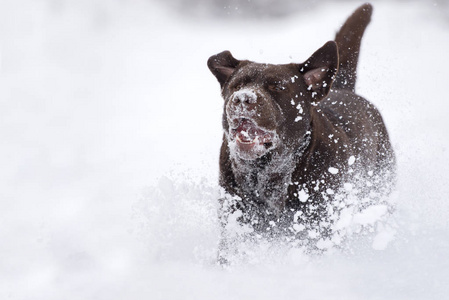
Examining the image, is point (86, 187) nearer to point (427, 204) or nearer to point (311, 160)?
point (311, 160)

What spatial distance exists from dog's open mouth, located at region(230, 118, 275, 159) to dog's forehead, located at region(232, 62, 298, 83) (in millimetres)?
288

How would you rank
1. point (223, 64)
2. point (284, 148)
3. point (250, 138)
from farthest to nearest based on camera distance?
point (223, 64), point (284, 148), point (250, 138)

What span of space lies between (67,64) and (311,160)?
6.87 meters

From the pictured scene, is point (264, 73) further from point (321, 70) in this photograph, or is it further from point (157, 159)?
point (157, 159)

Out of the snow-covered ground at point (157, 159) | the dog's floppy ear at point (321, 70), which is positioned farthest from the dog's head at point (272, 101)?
the snow-covered ground at point (157, 159)

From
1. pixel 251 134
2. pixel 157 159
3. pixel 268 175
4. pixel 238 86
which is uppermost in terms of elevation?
pixel 157 159

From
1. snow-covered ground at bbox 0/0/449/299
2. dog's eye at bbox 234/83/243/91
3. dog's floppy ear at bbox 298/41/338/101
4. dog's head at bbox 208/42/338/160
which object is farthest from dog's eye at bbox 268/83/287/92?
snow-covered ground at bbox 0/0/449/299

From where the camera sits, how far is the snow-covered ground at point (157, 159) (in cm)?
273

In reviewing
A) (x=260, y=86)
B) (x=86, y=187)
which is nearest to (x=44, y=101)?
(x=86, y=187)

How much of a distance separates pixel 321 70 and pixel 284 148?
53cm

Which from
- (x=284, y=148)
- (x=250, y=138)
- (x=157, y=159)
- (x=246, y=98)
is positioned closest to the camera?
(x=246, y=98)

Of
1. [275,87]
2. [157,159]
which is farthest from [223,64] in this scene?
[157,159]

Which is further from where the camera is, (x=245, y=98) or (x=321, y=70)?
(x=321, y=70)

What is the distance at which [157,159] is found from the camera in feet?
17.5
